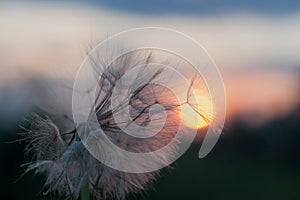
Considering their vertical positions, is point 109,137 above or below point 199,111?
below

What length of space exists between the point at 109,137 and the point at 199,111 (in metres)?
0.24

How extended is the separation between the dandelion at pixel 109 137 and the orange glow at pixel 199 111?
47mm

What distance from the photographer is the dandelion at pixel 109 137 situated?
1748 mm

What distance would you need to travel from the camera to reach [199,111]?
5.71ft

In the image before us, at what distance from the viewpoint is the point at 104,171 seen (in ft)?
5.76

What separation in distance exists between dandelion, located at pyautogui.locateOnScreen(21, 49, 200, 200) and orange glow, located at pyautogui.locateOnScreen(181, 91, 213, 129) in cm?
5

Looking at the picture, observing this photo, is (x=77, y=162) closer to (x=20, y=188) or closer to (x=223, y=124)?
(x=223, y=124)

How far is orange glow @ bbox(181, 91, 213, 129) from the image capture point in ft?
5.71

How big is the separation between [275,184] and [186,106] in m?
6.08

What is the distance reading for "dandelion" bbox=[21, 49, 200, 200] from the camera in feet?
5.74

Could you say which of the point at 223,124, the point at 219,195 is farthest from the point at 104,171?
the point at 219,195

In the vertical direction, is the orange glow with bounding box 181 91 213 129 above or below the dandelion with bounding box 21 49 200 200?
above

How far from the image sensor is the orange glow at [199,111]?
1.74m

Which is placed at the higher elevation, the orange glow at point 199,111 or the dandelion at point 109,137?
the orange glow at point 199,111
